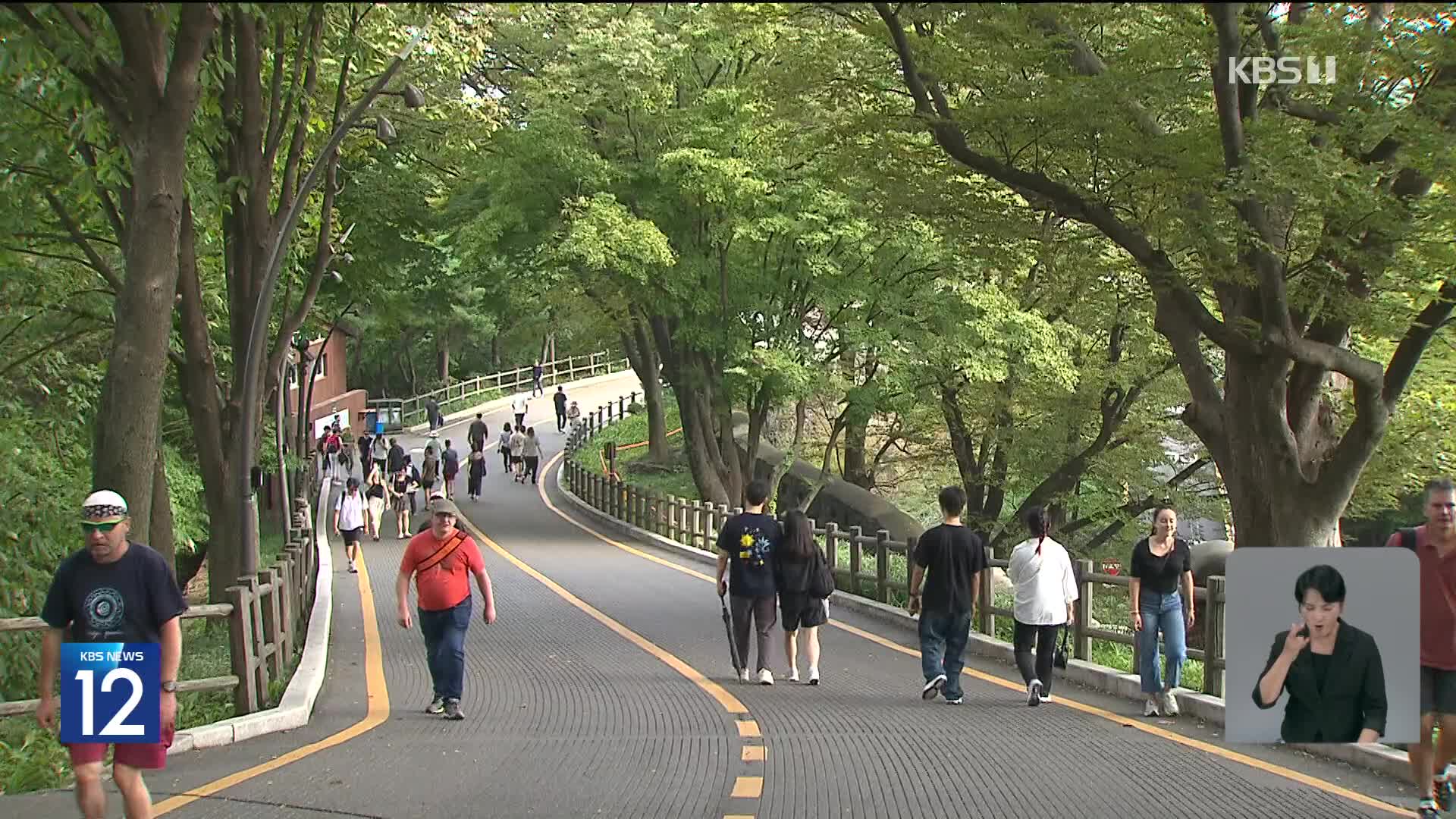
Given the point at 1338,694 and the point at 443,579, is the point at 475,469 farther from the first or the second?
the point at 1338,694

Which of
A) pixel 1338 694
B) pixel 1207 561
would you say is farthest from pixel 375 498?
pixel 1338 694

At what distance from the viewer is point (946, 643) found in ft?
39.6

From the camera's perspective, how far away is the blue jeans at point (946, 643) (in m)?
11.8

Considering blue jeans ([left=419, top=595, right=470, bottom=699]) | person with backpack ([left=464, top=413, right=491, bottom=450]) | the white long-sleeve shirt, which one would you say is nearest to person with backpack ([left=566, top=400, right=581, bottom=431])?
person with backpack ([left=464, top=413, right=491, bottom=450])

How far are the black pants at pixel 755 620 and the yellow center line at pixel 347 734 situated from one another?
3.08m

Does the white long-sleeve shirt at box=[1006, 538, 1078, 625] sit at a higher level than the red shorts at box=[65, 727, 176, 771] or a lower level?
higher

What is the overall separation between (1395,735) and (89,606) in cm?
542

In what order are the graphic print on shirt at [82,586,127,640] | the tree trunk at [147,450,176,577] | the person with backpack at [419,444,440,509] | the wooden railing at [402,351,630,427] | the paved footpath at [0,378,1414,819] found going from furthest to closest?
the wooden railing at [402,351,630,427] < the person with backpack at [419,444,440,509] < the tree trunk at [147,450,176,577] < the paved footpath at [0,378,1414,819] < the graphic print on shirt at [82,586,127,640]

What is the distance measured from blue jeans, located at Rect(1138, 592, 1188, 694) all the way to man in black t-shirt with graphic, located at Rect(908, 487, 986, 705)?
1.33 m

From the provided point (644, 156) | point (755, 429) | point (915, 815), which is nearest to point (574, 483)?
point (755, 429)

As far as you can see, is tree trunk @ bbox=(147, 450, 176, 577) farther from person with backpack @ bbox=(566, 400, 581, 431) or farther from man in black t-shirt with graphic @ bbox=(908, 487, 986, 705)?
person with backpack @ bbox=(566, 400, 581, 431)

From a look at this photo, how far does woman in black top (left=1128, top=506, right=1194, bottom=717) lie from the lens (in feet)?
35.9

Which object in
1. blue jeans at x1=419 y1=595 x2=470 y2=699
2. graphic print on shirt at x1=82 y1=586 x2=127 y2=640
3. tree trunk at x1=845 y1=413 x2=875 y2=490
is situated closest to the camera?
graphic print on shirt at x1=82 y1=586 x2=127 y2=640

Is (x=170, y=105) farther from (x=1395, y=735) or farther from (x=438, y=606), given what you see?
(x=1395, y=735)
